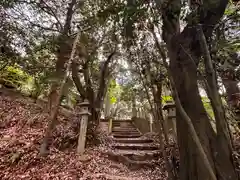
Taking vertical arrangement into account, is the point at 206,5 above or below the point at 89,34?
below

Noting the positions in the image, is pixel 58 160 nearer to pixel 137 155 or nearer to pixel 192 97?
pixel 137 155

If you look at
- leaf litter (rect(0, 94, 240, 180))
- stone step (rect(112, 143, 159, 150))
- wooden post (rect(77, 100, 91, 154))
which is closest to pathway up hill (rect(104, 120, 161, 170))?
stone step (rect(112, 143, 159, 150))

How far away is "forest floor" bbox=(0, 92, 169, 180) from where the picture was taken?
9.88 feet

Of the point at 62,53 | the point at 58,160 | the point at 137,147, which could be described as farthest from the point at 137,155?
the point at 62,53

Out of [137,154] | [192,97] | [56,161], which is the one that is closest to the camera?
[192,97]

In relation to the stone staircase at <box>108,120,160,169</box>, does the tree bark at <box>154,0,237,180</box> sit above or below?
above

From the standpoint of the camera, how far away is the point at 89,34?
Answer: 18.8ft

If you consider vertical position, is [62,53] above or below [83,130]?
above

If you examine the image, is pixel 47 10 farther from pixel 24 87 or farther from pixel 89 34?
pixel 24 87

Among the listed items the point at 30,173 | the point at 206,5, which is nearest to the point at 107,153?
the point at 30,173

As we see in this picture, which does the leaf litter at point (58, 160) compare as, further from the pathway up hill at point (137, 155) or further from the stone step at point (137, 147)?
the stone step at point (137, 147)

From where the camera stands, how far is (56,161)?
11.3 ft

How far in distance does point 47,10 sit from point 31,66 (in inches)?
77.6

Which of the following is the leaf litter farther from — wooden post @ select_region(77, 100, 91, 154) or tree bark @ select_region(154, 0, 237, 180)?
tree bark @ select_region(154, 0, 237, 180)
